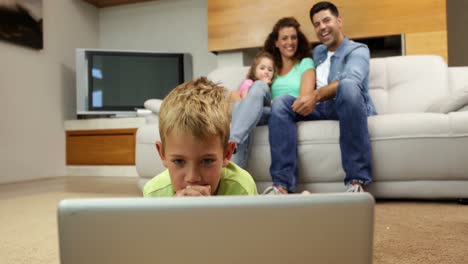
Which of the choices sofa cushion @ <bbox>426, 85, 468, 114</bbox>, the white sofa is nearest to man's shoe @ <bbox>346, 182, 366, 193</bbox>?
the white sofa

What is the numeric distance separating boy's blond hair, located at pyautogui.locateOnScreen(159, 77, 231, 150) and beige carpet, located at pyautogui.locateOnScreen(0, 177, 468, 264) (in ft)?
1.40

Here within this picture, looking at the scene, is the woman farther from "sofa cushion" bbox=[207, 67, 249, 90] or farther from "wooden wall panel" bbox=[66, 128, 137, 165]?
"wooden wall panel" bbox=[66, 128, 137, 165]

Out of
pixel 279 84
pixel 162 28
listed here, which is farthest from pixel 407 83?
pixel 162 28

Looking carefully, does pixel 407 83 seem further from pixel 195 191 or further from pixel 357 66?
pixel 195 191

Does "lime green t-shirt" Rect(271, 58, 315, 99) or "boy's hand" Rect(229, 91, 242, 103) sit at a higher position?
"lime green t-shirt" Rect(271, 58, 315, 99)

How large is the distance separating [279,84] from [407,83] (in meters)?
0.66

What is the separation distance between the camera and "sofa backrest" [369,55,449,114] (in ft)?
6.31

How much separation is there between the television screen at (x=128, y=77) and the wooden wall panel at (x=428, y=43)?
6.30ft

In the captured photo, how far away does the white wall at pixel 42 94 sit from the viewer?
2820 mm

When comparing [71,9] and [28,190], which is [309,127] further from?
[71,9]

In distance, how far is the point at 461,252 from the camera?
0.85 meters

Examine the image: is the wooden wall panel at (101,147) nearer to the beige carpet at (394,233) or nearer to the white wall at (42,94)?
the white wall at (42,94)

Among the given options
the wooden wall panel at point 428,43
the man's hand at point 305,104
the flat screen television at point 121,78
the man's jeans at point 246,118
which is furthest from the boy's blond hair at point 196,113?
the flat screen television at point 121,78

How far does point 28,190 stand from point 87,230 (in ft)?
7.14
